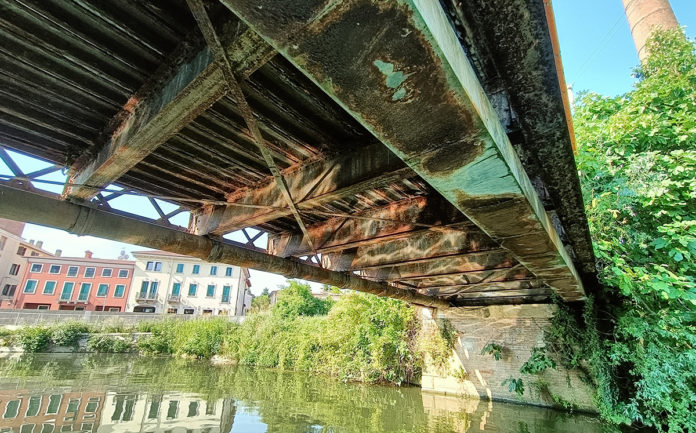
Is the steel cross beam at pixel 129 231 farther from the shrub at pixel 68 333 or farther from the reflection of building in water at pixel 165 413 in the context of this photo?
the shrub at pixel 68 333

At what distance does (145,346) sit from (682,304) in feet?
87.3

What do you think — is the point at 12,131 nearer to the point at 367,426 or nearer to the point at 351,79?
the point at 351,79

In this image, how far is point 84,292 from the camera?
111ft

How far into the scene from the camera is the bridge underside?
1.10 metres

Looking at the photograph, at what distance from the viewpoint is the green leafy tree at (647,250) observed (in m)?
5.52

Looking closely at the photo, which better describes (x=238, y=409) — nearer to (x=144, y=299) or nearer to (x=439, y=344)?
(x=439, y=344)

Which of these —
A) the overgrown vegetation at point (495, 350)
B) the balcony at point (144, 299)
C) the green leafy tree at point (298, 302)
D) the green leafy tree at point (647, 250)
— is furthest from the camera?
the balcony at point (144, 299)

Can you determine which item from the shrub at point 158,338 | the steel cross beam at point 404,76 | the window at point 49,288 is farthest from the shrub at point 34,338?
the steel cross beam at point 404,76

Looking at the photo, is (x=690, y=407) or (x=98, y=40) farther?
(x=690, y=407)

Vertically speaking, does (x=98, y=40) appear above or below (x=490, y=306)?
above

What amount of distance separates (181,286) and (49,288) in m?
13.6

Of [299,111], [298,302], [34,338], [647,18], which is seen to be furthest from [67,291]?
[647,18]

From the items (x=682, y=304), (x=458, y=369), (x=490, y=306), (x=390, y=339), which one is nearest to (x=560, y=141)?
(x=682, y=304)

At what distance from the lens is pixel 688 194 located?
5789 mm
